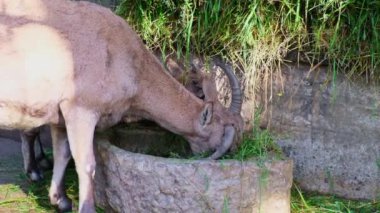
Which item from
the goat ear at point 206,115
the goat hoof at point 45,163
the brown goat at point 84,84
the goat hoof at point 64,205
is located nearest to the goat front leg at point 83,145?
the brown goat at point 84,84

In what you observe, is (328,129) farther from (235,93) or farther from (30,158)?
(30,158)

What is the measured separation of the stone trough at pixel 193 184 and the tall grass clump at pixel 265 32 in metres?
0.95

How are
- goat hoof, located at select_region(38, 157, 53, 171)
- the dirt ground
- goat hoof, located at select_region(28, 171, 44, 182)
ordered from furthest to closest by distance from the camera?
goat hoof, located at select_region(38, 157, 53, 171) → goat hoof, located at select_region(28, 171, 44, 182) → the dirt ground

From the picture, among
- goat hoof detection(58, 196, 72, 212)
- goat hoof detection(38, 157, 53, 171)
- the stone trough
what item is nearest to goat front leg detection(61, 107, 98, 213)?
the stone trough

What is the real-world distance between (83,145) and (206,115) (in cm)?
89

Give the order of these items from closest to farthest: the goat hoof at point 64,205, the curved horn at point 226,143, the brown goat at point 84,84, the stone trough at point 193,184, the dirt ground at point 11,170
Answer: the stone trough at point 193,184, the brown goat at point 84,84, the curved horn at point 226,143, the goat hoof at point 64,205, the dirt ground at point 11,170

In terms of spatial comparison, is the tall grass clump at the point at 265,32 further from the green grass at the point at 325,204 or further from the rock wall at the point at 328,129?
the green grass at the point at 325,204

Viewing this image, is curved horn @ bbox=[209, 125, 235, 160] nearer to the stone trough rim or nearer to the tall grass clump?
the stone trough rim

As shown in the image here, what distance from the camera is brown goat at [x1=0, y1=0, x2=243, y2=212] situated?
4.57 meters

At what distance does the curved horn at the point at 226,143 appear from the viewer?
4906 millimetres

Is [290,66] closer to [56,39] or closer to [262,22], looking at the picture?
[262,22]

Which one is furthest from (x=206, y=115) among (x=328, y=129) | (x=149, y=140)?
(x=328, y=129)

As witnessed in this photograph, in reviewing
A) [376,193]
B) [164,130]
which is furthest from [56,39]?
[376,193]

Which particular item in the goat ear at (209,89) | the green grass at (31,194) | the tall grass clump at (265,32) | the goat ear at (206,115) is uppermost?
the tall grass clump at (265,32)
